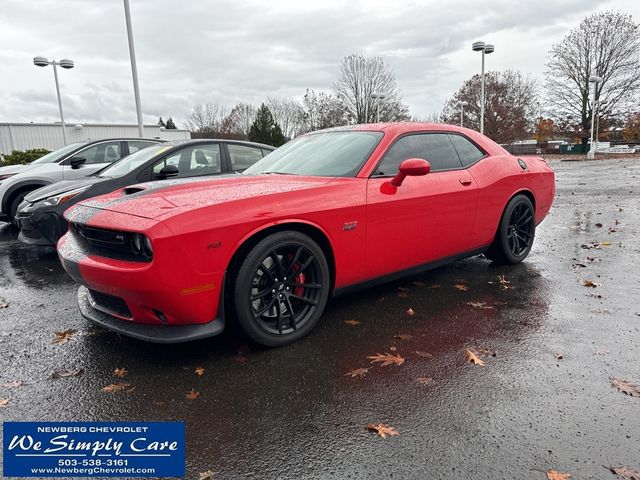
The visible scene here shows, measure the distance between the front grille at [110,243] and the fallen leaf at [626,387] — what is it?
2784 mm

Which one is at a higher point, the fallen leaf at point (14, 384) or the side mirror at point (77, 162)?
the side mirror at point (77, 162)

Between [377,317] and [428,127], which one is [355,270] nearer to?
[377,317]

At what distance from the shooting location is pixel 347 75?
133 feet

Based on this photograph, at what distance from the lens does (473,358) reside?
2.98 metres

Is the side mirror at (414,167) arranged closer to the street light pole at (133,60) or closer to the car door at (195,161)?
the car door at (195,161)

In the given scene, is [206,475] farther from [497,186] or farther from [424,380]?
[497,186]

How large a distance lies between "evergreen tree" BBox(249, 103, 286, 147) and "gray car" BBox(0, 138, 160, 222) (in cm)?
3498

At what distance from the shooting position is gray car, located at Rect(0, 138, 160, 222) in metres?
7.72

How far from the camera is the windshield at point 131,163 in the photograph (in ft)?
20.4

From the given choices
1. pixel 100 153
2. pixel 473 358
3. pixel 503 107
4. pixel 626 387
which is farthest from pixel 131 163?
pixel 503 107

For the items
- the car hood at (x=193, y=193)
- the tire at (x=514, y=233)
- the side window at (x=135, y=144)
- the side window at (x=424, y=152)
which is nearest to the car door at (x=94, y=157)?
the side window at (x=135, y=144)

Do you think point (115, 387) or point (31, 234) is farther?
point (31, 234)

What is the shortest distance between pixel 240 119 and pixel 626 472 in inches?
2344

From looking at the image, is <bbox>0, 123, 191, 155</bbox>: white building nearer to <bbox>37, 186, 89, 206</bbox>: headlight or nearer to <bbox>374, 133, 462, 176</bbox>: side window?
<bbox>37, 186, 89, 206</bbox>: headlight
